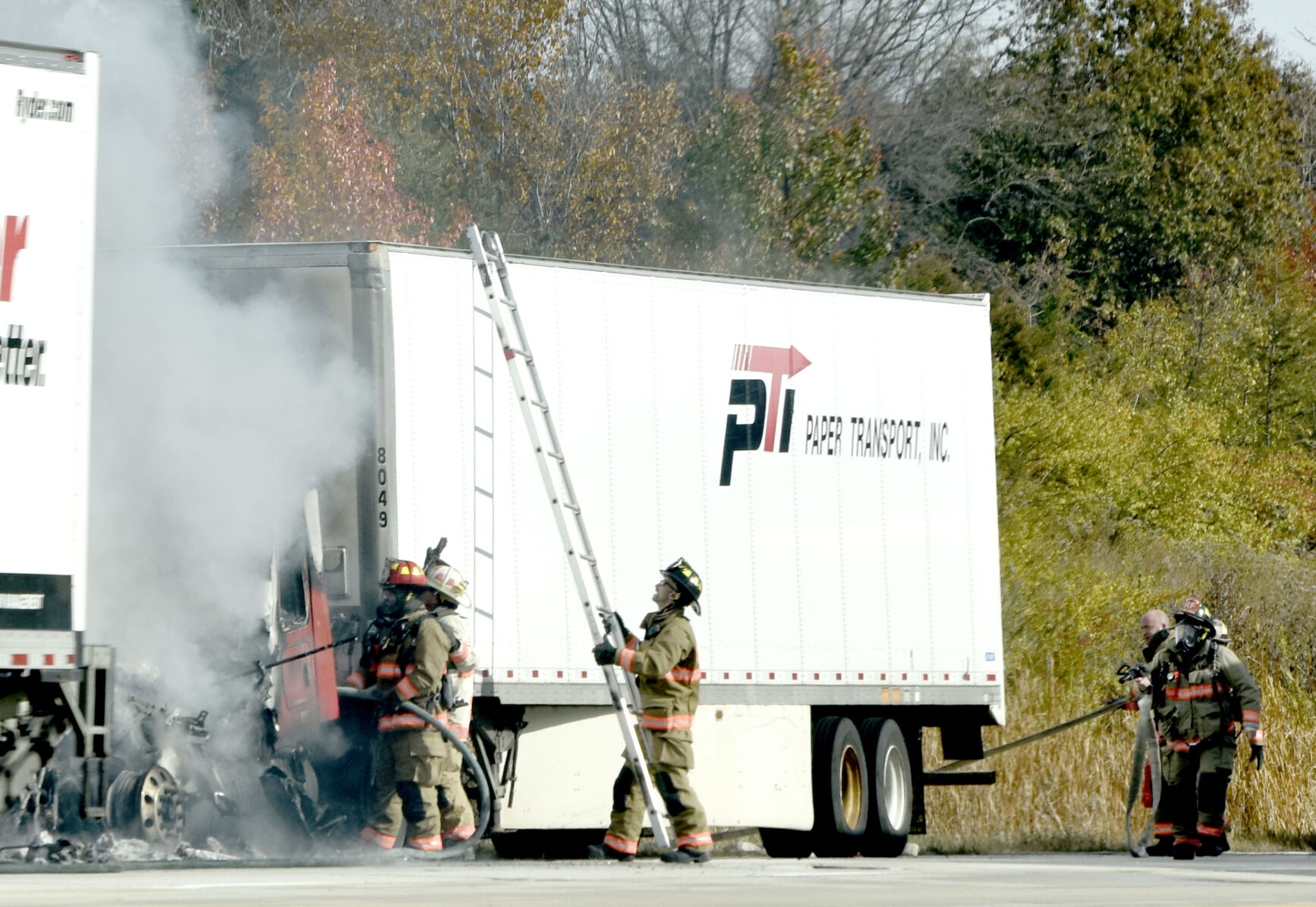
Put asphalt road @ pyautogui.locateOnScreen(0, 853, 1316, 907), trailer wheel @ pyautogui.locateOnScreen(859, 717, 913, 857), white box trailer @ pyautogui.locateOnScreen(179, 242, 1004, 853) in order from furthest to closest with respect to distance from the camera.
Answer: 1. trailer wheel @ pyautogui.locateOnScreen(859, 717, 913, 857)
2. white box trailer @ pyautogui.locateOnScreen(179, 242, 1004, 853)
3. asphalt road @ pyautogui.locateOnScreen(0, 853, 1316, 907)

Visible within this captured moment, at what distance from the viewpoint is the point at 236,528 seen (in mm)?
11281

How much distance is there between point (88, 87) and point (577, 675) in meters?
4.60

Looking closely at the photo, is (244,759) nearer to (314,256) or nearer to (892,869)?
(314,256)

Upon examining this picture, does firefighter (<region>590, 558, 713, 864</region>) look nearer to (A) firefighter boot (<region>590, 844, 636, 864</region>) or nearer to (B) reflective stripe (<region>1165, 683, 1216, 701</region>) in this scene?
(A) firefighter boot (<region>590, 844, 636, 864</region>)

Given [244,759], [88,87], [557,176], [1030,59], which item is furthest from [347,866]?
[1030,59]

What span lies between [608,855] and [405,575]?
2.07m

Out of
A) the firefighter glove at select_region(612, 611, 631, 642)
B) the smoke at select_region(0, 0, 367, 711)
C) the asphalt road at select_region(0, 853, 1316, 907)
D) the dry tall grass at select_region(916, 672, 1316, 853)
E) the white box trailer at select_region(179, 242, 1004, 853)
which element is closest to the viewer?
the asphalt road at select_region(0, 853, 1316, 907)

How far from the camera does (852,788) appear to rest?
1346 centimetres

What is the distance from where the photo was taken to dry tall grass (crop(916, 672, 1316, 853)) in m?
16.2

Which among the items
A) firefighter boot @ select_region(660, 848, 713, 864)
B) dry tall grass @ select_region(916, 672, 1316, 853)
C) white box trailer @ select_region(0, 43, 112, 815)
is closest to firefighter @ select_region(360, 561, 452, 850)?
firefighter boot @ select_region(660, 848, 713, 864)

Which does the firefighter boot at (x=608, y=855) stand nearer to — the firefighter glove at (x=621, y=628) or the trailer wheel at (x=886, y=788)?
the firefighter glove at (x=621, y=628)

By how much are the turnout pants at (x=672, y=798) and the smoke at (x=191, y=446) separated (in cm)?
237

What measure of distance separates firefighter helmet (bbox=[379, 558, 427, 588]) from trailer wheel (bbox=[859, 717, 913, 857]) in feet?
13.5

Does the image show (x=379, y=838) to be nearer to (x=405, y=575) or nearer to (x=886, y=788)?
(x=405, y=575)
